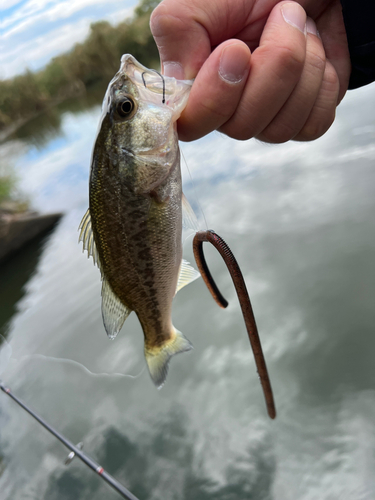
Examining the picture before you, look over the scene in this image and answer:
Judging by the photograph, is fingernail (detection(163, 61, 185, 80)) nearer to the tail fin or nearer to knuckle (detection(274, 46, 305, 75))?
knuckle (detection(274, 46, 305, 75))

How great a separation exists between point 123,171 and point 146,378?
4014mm

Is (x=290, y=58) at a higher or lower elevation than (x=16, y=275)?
higher

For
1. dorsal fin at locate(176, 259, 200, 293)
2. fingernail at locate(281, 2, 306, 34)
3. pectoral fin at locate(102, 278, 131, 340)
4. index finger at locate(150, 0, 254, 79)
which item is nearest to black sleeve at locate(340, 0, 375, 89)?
fingernail at locate(281, 2, 306, 34)

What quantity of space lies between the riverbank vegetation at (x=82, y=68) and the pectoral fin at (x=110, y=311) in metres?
24.7

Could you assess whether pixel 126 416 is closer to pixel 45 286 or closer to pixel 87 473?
pixel 87 473

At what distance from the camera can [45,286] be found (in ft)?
24.6

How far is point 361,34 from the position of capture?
1.50 m

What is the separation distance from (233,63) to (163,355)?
1347 millimetres

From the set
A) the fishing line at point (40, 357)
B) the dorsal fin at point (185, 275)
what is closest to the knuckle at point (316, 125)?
the dorsal fin at point (185, 275)

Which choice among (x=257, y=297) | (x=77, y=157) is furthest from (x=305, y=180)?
(x=77, y=157)

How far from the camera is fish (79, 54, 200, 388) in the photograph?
124 cm

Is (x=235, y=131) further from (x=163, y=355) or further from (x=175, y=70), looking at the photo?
(x=163, y=355)

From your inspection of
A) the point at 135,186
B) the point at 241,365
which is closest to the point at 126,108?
the point at 135,186

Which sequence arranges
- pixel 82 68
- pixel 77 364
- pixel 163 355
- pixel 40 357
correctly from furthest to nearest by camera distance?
pixel 82 68 < pixel 40 357 < pixel 77 364 < pixel 163 355
